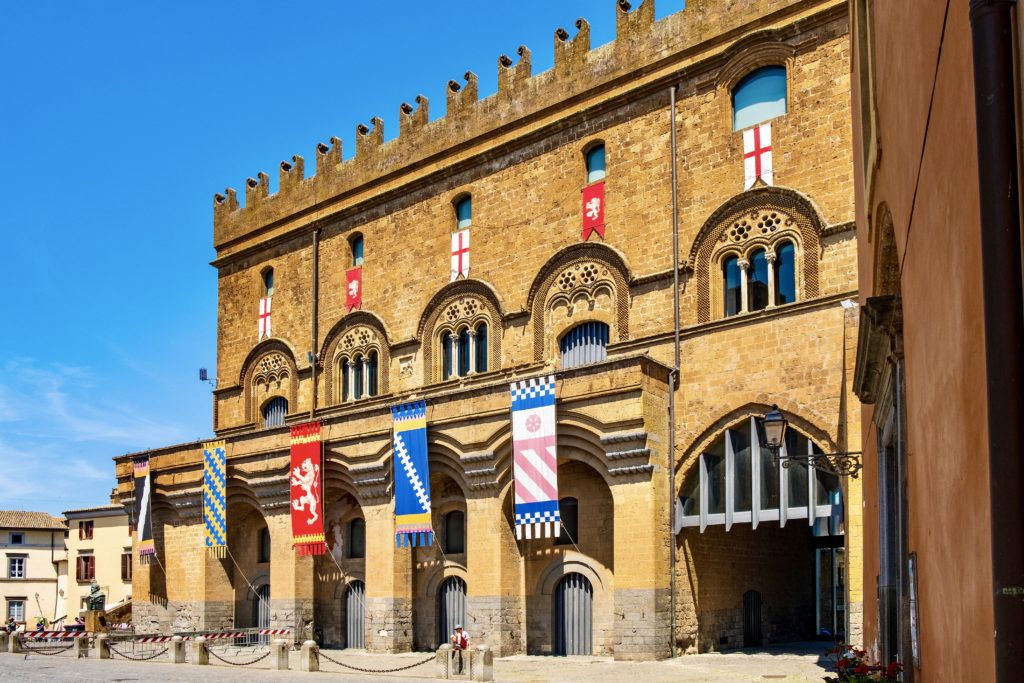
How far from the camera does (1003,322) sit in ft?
11.4

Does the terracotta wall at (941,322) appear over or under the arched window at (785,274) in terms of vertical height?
under

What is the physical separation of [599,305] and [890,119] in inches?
647

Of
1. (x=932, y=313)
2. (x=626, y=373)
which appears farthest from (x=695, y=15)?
(x=932, y=313)

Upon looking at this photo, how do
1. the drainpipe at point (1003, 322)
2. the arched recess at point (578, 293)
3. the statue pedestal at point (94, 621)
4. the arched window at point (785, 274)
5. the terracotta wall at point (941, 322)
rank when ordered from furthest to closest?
the statue pedestal at point (94, 621)
the arched recess at point (578, 293)
the arched window at point (785, 274)
the terracotta wall at point (941, 322)
the drainpipe at point (1003, 322)

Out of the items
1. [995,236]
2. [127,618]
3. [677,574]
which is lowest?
[127,618]

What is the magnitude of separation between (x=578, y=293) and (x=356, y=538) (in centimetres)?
854

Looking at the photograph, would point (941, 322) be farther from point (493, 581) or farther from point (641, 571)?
point (493, 581)

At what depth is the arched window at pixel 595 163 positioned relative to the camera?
81.9ft

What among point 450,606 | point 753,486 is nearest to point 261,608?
point 450,606

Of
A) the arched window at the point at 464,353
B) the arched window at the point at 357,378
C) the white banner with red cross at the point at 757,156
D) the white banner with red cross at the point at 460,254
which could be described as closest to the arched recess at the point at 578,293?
the arched window at the point at 464,353

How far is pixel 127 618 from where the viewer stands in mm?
36312

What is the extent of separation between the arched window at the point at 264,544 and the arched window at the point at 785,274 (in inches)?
624

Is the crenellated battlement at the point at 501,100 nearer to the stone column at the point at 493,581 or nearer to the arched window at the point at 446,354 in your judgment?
the arched window at the point at 446,354

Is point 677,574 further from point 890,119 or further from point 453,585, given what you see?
point 890,119
